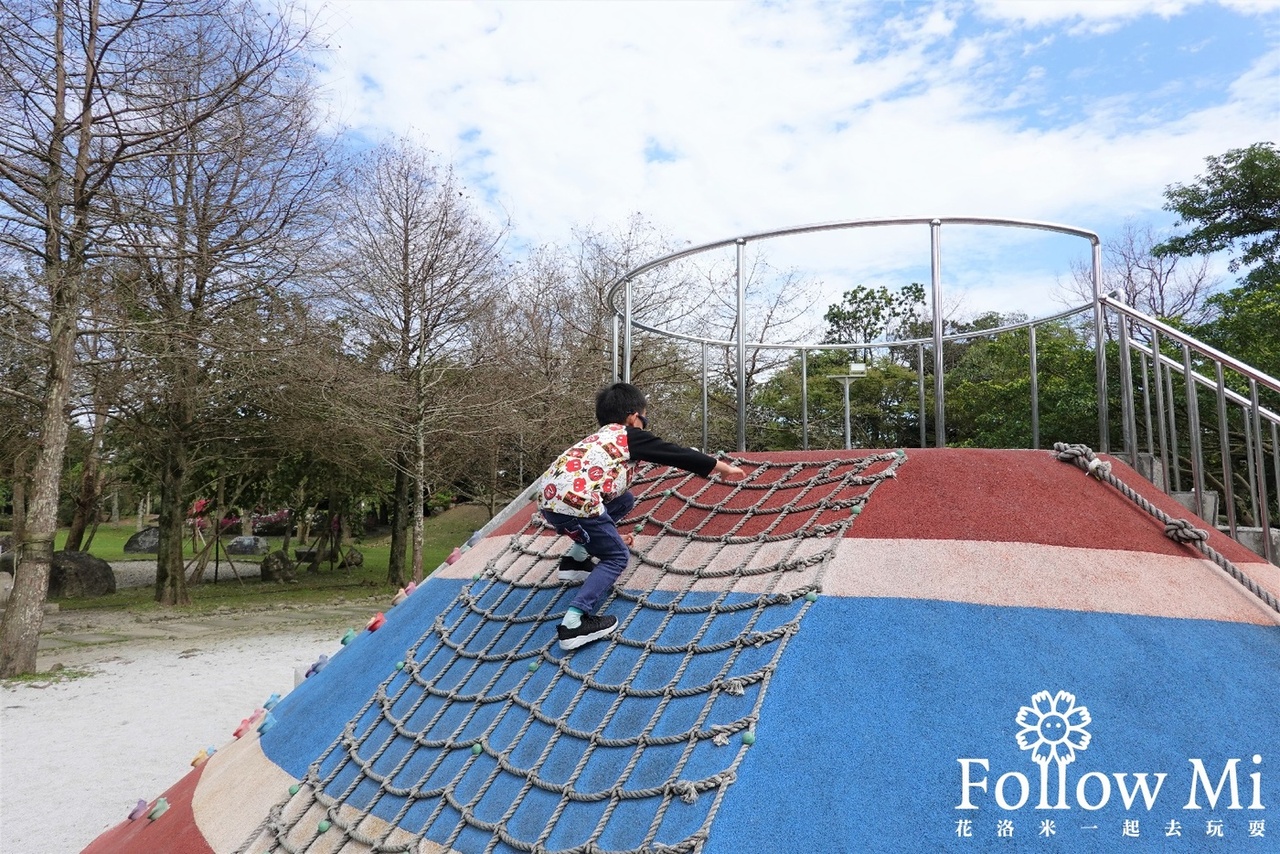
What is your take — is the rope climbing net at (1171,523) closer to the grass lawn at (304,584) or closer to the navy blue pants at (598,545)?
the navy blue pants at (598,545)

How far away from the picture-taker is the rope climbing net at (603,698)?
2396 mm

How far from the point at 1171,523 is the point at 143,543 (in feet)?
92.2

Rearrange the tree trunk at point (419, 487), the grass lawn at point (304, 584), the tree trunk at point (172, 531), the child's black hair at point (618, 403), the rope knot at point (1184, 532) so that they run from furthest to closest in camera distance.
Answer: the grass lawn at point (304, 584) → the tree trunk at point (172, 531) → the tree trunk at point (419, 487) → the child's black hair at point (618, 403) → the rope knot at point (1184, 532)

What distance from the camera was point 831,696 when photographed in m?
2.45

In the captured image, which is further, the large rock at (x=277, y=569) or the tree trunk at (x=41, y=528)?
the large rock at (x=277, y=569)

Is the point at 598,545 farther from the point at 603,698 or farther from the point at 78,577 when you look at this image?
the point at 78,577

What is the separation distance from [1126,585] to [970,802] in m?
1.13

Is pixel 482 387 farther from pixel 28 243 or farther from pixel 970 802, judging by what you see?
pixel 970 802

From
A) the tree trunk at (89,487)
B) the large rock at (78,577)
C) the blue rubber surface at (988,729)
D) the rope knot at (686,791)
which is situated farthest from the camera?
the tree trunk at (89,487)

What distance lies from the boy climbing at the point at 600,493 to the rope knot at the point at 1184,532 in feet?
5.32

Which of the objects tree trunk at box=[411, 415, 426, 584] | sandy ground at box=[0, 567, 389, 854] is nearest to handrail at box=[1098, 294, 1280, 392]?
sandy ground at box=[0, 567, 389, 854]

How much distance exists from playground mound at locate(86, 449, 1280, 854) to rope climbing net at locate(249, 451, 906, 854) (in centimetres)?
1

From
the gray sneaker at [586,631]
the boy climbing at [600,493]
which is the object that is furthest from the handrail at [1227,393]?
the gray sneaker at [586,631]

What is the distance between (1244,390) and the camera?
28.3ft
